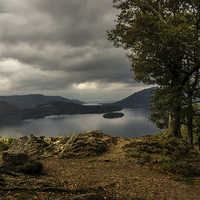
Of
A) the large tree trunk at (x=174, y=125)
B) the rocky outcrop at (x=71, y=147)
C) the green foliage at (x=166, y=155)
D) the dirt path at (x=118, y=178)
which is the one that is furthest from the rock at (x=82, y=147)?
the large tree trunk at (x=174, y=125)

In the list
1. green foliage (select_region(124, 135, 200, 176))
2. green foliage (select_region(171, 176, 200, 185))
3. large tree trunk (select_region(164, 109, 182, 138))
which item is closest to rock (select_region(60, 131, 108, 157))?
green foliage (select_region(124, 135, 200, 176))

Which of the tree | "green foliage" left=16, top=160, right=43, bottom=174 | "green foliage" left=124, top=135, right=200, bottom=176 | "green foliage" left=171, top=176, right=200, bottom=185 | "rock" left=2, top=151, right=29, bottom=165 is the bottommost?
"green foliage" left=171, top=176, right=200, bottom=185

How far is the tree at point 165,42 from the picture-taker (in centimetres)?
1112

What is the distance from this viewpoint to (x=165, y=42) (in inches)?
461

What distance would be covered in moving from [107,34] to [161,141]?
463 inches

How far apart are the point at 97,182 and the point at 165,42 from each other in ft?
37.1

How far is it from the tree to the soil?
7345 mm

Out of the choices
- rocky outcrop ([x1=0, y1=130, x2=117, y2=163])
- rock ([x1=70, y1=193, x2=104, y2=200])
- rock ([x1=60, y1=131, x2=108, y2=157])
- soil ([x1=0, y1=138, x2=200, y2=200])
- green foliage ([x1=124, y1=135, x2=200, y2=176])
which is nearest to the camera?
rock ([x1=70, y1=193, x2=104, y2=200])

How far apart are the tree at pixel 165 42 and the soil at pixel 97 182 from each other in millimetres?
7345

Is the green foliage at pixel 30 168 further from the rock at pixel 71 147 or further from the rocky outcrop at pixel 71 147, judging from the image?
the rock at pixel 71 147

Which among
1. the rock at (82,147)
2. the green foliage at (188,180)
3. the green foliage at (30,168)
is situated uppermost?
the green foliage at (30,168)

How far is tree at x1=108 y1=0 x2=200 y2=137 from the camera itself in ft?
36.5

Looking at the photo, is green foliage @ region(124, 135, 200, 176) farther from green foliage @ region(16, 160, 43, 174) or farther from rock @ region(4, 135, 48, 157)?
rock @ region(4, 135, 48, 157)

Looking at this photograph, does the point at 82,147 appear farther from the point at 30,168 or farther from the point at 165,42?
the point at 165,42
